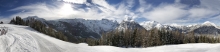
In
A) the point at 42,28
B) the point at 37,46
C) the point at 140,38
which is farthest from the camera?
the point at 42,28

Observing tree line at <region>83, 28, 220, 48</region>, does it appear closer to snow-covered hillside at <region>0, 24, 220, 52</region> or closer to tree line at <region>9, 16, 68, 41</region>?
tree line at <region>9, 16, 68, 41</region>

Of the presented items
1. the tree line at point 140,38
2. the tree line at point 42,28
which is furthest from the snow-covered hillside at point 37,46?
the tree line at point 42,28

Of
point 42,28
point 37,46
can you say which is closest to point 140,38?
point 42,28

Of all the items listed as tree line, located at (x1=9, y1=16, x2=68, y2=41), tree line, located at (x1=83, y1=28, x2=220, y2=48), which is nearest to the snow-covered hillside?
tree line, located at (x1=83, y1=28, x2=220, y2=48)

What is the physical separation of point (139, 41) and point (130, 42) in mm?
7536

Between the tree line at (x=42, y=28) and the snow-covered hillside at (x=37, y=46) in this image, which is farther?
the tree line at (x=42, y=28)

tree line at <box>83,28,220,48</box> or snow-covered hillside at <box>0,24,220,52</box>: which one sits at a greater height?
snow-covered hillside at <box>0,24,220,52</box>

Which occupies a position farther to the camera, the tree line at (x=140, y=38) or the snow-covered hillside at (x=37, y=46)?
the tree line at (x=140, y=38)

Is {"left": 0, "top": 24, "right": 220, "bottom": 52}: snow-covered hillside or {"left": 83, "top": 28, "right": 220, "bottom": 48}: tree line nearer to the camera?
{"left": 0, "top": 24, "right": 220, "bottom": 52}: snow-covered hillside

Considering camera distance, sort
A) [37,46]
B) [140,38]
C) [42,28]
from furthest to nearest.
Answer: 1. [42,28]
2. [140,38]
3. [37,46]

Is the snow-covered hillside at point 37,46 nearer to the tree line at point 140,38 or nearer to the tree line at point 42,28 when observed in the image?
the tree line at point 140,38

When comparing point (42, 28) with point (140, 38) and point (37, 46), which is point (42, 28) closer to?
point (140, 38)

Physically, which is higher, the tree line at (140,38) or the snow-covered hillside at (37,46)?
the snow-covered hillside at (37,46)

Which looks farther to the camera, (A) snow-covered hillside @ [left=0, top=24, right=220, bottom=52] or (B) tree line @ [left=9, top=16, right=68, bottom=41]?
(B) tree line @ [left=9, top=16, right=68, bottom=41]
